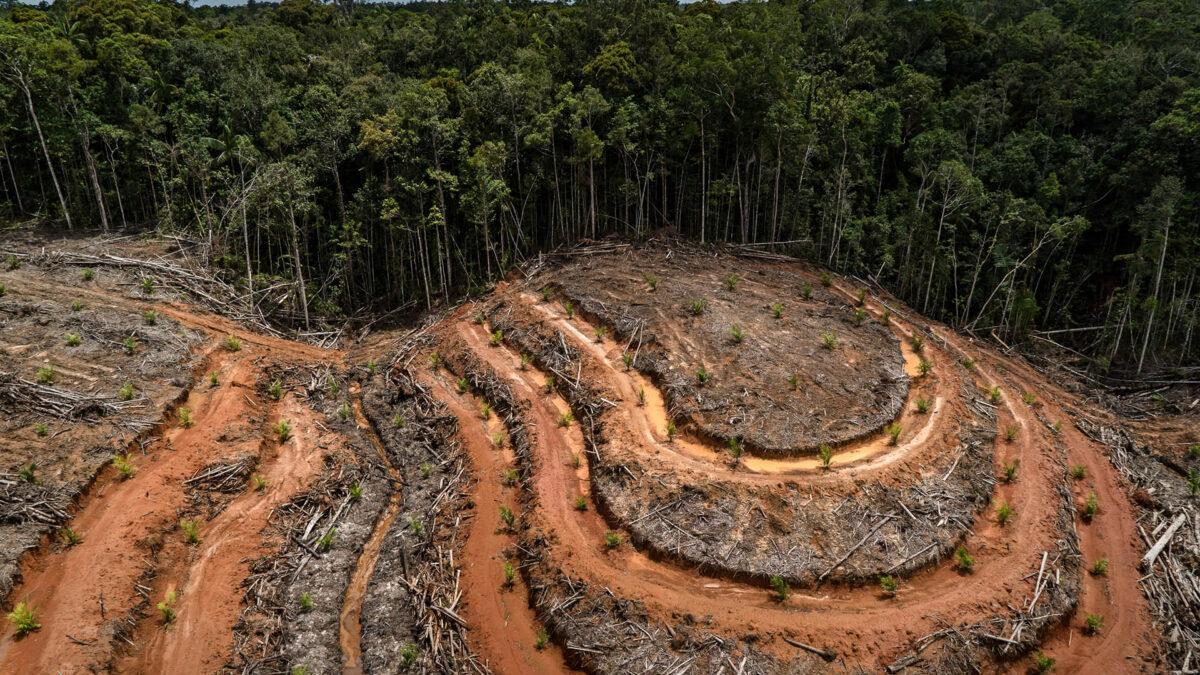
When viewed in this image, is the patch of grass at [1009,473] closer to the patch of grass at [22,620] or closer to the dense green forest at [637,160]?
the dense green forest at [637,160]

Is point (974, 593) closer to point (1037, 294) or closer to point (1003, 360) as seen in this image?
point (1003, 360)

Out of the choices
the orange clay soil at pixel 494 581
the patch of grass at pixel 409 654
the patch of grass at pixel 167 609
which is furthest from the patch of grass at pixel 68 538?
the orange clay soil at pixel 494 581

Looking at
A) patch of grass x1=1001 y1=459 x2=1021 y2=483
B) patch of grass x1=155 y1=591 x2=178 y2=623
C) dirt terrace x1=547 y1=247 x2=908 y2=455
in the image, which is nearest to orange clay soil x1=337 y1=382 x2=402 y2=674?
patch of grass x1=155 y1=591 x2=178 y2=623

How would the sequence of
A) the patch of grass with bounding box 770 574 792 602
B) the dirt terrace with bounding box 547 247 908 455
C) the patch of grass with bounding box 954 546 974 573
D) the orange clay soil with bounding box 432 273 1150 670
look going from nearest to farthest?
the orange clay soil with bounding box 432 273 1150 670 → the patch of grass with bounding box 770 574 792 602 → the patch of grass with bounding box 954 546 974 573 → the dirt terrace with bounding box 547 247 908 455

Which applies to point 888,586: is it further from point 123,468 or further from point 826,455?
point 123,468

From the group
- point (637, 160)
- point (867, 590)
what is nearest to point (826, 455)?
point (867, 590)

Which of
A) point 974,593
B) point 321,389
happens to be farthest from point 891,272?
point 321,389

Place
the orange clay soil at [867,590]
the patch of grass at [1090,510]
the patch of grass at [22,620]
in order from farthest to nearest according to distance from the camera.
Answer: the patch of grass at [1090,510] → the orange clay soil at [867,590] → the patch of grass at [22,620]

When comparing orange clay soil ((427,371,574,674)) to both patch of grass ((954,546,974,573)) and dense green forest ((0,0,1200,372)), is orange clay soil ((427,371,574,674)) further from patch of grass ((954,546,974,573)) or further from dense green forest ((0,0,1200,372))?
dense green forest ((0,0,1200,372))
